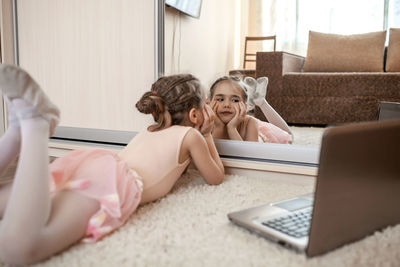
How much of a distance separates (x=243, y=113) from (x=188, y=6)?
1.79 feet

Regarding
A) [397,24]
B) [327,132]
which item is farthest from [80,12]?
[327,132]

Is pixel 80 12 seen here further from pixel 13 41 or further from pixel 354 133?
pixel 354 133

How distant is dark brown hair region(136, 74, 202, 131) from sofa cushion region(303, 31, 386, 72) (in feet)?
1.51

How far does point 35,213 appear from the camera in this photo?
741mm

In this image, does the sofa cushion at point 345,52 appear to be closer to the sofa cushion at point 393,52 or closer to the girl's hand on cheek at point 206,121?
the sofa cushion at point 393,52

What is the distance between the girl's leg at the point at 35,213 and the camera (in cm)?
73

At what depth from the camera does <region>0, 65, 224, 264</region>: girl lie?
0.75 m

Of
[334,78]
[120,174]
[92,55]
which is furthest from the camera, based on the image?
[92,55]

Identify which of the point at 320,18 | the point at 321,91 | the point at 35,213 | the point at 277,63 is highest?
the point at 320,18

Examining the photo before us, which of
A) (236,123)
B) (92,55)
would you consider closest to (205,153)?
(236,123)

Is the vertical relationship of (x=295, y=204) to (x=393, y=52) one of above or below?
below

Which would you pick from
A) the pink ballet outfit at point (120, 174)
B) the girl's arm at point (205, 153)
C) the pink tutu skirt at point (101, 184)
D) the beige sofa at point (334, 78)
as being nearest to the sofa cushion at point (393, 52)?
the beige sofa at point (334, 78)

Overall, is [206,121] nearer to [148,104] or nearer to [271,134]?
[148,104]

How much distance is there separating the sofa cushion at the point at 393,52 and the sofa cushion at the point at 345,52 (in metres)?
0.02
